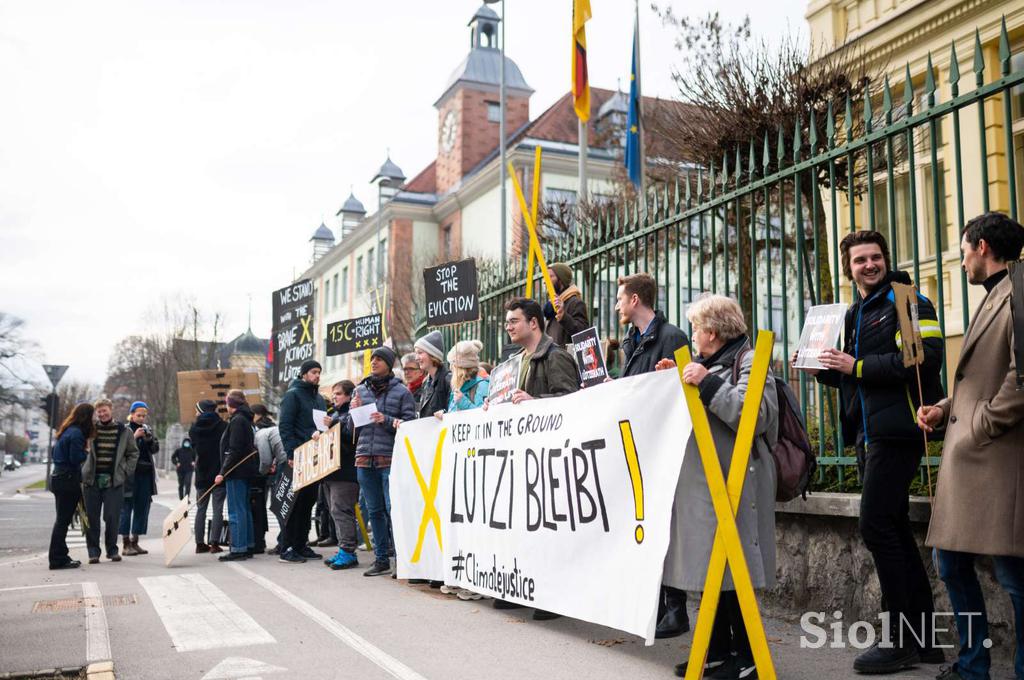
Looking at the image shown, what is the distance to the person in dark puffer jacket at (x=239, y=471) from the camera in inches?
425

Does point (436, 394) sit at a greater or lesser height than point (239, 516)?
greater

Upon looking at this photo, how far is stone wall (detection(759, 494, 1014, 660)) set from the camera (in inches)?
187

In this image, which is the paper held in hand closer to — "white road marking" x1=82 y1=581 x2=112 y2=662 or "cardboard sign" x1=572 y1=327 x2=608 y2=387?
"cardboard sign" x1=572 y1=327 x2=608 y2=387

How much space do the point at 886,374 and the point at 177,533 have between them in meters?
8.06

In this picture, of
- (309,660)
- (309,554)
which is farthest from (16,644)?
(309,554)

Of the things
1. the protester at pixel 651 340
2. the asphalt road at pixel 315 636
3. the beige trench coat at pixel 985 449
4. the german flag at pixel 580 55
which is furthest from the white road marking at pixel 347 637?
the german flag at pixel 580 55

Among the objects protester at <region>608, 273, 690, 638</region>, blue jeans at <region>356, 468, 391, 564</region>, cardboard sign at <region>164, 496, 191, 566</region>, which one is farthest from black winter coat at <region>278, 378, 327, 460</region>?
protester at <region>608, 273, 690, 638</region>

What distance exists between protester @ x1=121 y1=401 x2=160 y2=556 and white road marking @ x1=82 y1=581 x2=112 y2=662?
157 inches

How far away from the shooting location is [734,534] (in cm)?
428

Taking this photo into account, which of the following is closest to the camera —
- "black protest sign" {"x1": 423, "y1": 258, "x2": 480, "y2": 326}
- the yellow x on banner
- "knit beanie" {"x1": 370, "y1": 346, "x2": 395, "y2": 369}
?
the yellow x on banner

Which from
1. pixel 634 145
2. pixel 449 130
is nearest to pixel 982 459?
pixel 634 145

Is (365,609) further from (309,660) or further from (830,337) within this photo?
(830,337)

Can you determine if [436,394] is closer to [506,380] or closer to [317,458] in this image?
[506,380]

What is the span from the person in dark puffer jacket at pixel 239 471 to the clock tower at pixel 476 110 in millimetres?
35971
